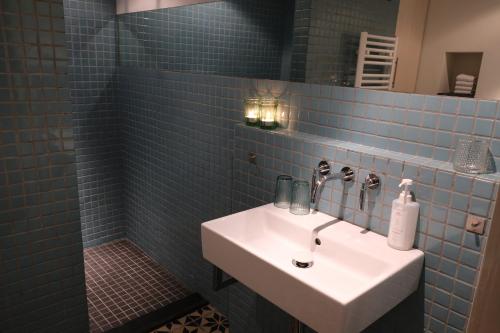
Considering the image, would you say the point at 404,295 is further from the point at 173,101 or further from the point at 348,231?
the point at 173,101

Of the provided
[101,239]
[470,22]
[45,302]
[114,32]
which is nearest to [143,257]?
[101,239]

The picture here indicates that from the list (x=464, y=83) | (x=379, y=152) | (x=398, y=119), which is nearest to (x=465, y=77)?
(x=464, y=83)

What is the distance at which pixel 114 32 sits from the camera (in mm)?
2953

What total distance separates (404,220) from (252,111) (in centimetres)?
88

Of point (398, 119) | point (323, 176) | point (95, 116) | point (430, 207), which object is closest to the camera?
point (430, 207)

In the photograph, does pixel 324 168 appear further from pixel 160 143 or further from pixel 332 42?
pixel 160 143

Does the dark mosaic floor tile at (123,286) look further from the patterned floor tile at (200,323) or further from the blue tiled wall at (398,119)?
the blue tiled wall at (398,119)

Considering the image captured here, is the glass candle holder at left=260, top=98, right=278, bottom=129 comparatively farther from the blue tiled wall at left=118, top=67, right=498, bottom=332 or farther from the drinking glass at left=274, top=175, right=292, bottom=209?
the drinking glass at left=274, top=175, right=292, bottom=209

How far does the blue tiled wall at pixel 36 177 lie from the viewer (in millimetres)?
1536

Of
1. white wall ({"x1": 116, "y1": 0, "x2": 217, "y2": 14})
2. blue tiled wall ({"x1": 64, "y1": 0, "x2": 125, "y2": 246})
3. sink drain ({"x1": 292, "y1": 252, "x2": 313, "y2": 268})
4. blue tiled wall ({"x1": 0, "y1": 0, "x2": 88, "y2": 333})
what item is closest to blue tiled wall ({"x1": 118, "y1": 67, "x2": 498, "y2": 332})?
blue tiled wall ({"x1": 64, "y1": 0, "x2": 125, "y2": 246})

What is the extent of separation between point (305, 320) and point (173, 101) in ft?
5.60

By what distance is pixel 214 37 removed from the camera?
252 cm

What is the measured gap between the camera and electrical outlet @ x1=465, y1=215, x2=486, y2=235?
115 centimetres

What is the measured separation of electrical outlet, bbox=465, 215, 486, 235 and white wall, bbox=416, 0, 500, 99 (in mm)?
359
